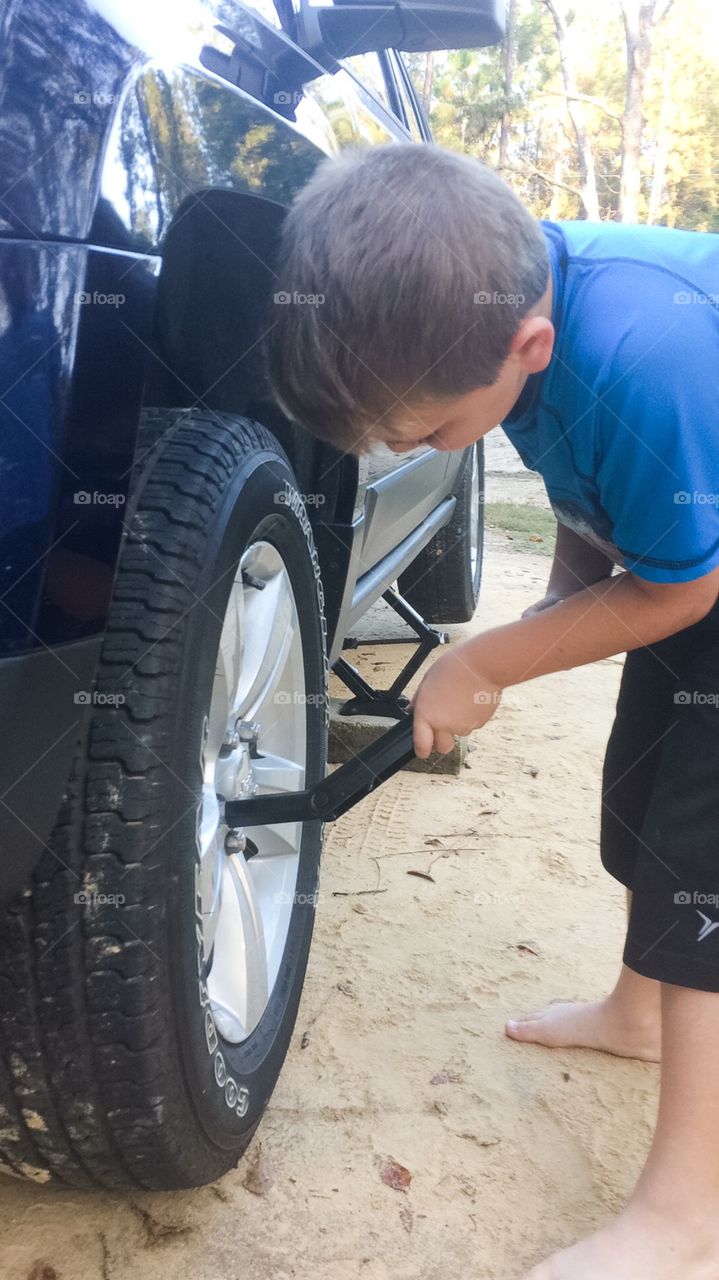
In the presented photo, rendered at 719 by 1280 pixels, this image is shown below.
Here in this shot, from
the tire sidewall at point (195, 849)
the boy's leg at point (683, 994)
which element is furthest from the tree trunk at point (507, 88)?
the boy's leg at point (683, 994)

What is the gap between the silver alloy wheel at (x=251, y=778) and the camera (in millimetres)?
1528

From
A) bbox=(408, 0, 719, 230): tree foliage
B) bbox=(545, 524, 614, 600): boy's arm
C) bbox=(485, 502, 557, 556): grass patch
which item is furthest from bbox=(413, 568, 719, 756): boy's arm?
bbox=(408, 0, 719, 230): tree foliage

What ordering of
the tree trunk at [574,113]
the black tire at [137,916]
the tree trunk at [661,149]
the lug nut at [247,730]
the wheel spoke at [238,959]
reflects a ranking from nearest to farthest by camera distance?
the black tire at [137,916] → the wheel spoke at [238,959] → the lug nut at [247,730] → the tree trunk at [574,113] → the tree trunk at [661,149]

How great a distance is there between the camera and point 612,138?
24.5m

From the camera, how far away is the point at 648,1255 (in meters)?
1.36

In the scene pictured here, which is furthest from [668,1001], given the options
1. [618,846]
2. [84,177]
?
[84,177]

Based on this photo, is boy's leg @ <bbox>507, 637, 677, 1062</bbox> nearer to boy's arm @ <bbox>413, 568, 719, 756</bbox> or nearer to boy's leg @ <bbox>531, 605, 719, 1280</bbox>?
boy's leg @ <bbox>531, 605, 719, 1280</bbox>

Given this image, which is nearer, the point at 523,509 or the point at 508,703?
the point at 508,703

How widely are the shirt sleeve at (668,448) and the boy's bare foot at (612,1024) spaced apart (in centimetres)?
95

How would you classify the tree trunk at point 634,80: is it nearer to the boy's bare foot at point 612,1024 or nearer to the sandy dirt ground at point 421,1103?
the sandy dirt ground at point 421,1103

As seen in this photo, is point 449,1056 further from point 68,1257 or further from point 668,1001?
point 68,1257

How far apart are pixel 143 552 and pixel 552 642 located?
49 centimetres

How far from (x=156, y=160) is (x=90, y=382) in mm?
290

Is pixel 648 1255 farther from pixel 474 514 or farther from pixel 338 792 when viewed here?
pixel 474 514
